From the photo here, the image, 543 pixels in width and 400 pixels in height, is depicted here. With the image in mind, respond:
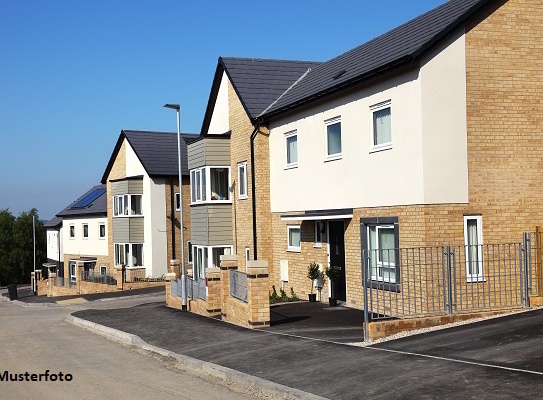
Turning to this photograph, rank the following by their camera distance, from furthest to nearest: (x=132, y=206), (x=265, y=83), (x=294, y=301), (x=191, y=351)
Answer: (x=132, y=206) < (x=265, y=83) < (x=294, y=301) < (x=191, y=351)

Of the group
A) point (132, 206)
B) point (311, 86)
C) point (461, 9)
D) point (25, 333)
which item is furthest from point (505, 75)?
point (132, 206)

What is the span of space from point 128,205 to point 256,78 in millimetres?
18563

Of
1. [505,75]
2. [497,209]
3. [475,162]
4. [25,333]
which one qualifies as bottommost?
[25,333]

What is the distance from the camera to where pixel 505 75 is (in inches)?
656

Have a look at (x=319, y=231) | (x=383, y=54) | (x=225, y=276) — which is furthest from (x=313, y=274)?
(x=383, y=54)

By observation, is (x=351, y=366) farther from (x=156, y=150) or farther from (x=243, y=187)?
(x=156, y=150)

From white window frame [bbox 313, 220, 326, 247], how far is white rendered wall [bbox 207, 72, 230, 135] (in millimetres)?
7591

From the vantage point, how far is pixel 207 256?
28.6 metres

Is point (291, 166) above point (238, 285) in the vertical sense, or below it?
above

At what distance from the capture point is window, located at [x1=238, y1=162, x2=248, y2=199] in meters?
26.4

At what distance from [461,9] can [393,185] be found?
4.44m

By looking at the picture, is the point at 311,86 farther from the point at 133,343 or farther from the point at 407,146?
the point at 133,343

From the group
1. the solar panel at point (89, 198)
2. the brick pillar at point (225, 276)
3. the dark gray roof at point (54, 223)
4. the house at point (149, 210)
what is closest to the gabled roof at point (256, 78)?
the brick pillar at point (225, 276)

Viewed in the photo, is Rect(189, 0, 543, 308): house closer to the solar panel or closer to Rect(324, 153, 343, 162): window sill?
Rect(324, 153, 343, 162): window sill
